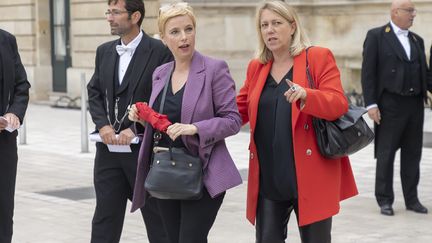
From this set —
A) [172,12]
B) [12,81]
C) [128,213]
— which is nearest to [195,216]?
[172,12]

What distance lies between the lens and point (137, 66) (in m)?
5.99

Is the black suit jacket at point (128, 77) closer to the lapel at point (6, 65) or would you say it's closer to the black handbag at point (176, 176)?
the lapel at point (6, 65)

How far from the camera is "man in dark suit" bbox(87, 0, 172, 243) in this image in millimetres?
5965

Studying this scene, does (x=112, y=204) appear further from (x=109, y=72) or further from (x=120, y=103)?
(x=109, y=72)

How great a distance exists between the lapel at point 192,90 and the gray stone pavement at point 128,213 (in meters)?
2.84

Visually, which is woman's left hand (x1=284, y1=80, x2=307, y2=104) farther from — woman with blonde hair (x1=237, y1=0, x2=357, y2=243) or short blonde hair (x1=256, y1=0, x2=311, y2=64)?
short blonde hair (x1=256, y1=0, x2=311, y2=64)

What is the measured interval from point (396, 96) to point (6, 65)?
405 cm

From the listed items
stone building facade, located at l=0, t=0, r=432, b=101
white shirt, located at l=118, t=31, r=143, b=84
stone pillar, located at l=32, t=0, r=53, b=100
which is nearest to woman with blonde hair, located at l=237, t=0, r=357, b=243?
white shirt, located at l=118, t=31, r=143, b=84

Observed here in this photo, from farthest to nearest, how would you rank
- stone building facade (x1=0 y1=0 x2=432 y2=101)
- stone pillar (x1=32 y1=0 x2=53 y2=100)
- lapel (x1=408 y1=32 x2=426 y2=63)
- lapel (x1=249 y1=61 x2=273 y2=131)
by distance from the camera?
stone pillar (x1=32 y1=0 x2=53 y2=100), stone building facade (x1=0 y1=0 x2=432 y2=101), lapel (x1=408 y1=32 x2=426 y2=63), lapel (x1=249 y1=61 x2=273 y2=131)

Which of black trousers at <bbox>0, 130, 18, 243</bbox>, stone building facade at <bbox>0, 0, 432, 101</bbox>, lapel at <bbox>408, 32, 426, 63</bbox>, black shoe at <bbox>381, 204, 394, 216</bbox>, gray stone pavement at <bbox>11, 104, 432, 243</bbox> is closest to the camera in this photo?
black trousers at <bbox>0, 130, 18, 243</bbox>

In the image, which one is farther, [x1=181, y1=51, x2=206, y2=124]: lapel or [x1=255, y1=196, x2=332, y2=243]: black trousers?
[x1=255, y1=196, x2=332, y2=243]: black trousers

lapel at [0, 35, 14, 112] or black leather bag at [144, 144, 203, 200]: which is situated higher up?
lapel at [0, 35, 14, 112]

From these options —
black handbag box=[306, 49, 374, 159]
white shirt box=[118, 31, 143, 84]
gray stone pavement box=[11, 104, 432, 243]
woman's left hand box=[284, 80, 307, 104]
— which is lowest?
gray stone pavement box=[11, 104, 432, 243]

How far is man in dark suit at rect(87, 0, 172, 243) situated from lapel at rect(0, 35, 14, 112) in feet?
1.84
